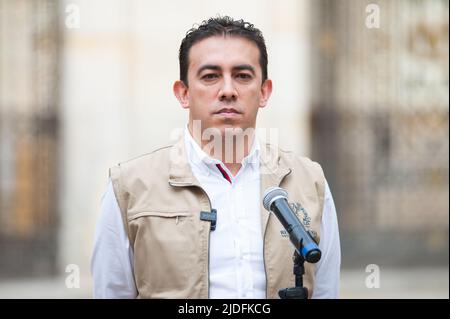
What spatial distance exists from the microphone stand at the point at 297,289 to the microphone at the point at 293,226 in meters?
0.09

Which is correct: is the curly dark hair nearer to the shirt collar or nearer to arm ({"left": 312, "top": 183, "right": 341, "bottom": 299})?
the shirt collar

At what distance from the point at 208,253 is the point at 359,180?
6687mm

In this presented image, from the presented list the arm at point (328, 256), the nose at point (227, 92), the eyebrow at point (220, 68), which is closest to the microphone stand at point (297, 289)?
the arm at point (328, 256)

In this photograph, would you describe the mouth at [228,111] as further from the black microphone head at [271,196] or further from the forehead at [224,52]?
the black microphone head at [271,196]

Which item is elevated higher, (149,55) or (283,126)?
(149,55)

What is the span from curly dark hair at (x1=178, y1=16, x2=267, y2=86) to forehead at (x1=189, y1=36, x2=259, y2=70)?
2 cm

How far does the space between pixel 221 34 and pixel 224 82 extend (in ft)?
0.68

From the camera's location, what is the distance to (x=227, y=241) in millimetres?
2686

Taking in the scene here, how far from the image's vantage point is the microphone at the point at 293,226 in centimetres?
229

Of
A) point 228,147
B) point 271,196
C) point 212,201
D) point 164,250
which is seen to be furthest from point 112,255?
point 271,196

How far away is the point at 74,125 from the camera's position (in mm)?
8117

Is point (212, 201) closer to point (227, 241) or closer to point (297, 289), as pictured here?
point (227, 241)

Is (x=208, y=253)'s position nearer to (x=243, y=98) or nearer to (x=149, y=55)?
(x=243, y=98)

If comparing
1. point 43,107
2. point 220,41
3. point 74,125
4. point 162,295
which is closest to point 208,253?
point 162,295
